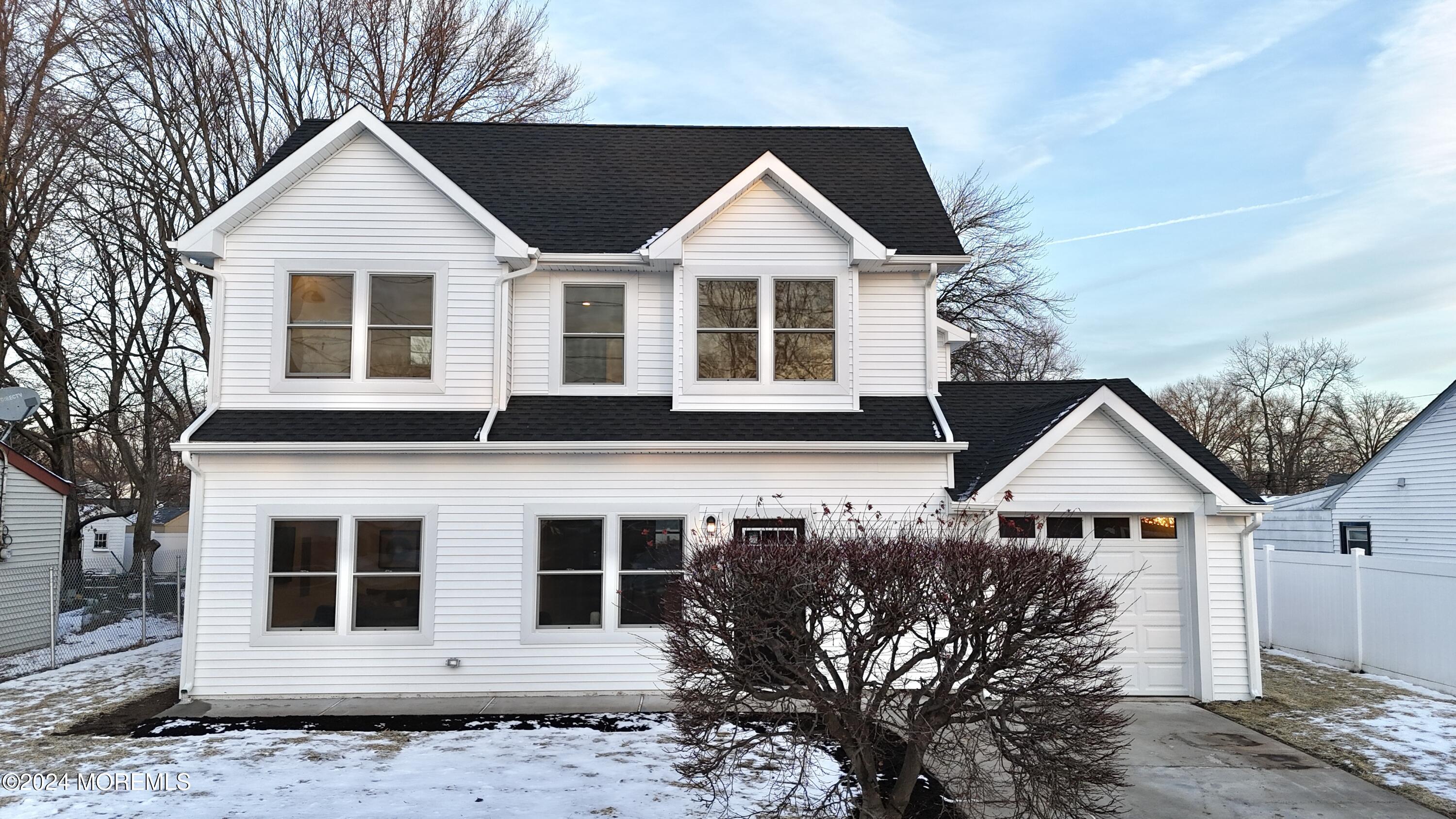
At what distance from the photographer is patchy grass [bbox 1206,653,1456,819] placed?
737 centimetres

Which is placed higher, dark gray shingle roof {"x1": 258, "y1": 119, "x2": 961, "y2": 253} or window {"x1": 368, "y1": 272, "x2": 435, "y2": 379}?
dark gray shingle roof {"x1": 258, "y1": 119, "x2": 961, "y2": 253}

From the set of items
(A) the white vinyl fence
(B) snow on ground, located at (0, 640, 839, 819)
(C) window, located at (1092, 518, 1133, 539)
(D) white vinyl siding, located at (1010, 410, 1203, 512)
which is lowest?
(B) snow on ground, located at (0, 640, 839, 819)

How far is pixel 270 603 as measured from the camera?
10.1 meters

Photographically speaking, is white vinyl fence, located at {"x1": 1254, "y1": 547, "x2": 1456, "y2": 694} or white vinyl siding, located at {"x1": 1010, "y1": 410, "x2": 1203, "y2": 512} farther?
white vinyl fence, located at {"x1": 1254, "y1": 547, "x2": 1456, "y2": 694}

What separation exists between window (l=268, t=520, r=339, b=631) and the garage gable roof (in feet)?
25.8

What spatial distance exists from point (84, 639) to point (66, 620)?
10.7 ft

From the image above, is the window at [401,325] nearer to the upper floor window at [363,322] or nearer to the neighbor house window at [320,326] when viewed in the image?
the upper floor window at [363,322]

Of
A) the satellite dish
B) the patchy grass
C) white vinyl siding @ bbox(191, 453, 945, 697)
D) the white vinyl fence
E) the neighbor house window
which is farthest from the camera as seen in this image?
the satellite dish

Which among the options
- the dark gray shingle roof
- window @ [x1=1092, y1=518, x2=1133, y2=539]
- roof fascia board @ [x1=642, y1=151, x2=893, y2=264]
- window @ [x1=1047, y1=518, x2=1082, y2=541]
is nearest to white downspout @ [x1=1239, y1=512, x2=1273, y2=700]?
window @ [x1=1092, y1=518, x2=1133, y2=539]

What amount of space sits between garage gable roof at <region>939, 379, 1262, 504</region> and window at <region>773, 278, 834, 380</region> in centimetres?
224

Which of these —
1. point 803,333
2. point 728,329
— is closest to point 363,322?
point 728,329

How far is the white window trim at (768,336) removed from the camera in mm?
10883

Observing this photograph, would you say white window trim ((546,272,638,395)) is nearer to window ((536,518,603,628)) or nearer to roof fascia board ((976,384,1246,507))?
window ((536,518,603,628))

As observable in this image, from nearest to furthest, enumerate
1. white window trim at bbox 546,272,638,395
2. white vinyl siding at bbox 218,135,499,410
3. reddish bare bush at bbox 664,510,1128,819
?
reddish bare bush at bbox 664,510,1128,819, white vinyl siding at bbox 218,135,499,410, white window trim at bbox 546,272,638,395
